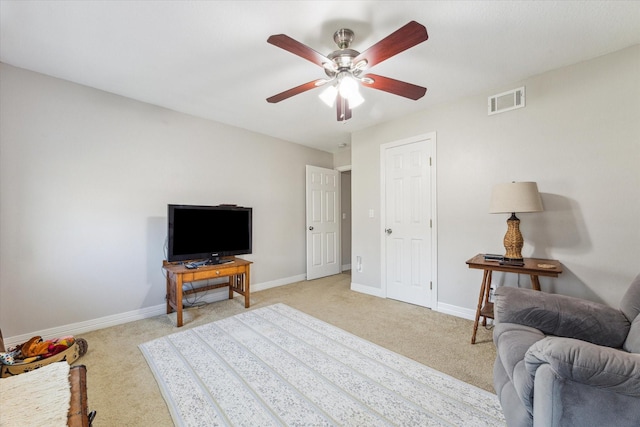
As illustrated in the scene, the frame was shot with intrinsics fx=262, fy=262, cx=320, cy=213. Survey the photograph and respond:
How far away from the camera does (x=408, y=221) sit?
134 inches

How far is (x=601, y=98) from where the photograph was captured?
218cm

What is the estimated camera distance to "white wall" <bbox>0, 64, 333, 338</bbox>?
230cm

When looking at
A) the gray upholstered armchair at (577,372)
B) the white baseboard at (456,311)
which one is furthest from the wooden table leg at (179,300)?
the white baseboard at (456,311)

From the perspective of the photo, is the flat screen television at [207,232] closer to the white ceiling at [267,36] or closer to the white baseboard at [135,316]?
the white baseboard at [135,316]

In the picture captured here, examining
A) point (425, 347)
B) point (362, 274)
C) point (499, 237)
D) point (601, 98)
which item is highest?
point (601, 98)

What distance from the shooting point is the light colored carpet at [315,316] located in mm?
1634

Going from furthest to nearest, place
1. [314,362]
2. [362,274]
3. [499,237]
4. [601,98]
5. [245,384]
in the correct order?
[362,274], [499,237], [601,98], [314,362], [245,384]

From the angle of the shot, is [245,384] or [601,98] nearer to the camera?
[245,384]

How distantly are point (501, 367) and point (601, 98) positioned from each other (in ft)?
7.86

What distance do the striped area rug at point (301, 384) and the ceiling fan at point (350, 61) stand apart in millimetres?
2003

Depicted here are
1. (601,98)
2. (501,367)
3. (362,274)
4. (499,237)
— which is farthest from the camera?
(362,274)

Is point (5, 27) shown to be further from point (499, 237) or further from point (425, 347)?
point (499, 237)

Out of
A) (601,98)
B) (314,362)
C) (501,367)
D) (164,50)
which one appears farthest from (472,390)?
(164,50)

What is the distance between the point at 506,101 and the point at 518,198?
1.12m
